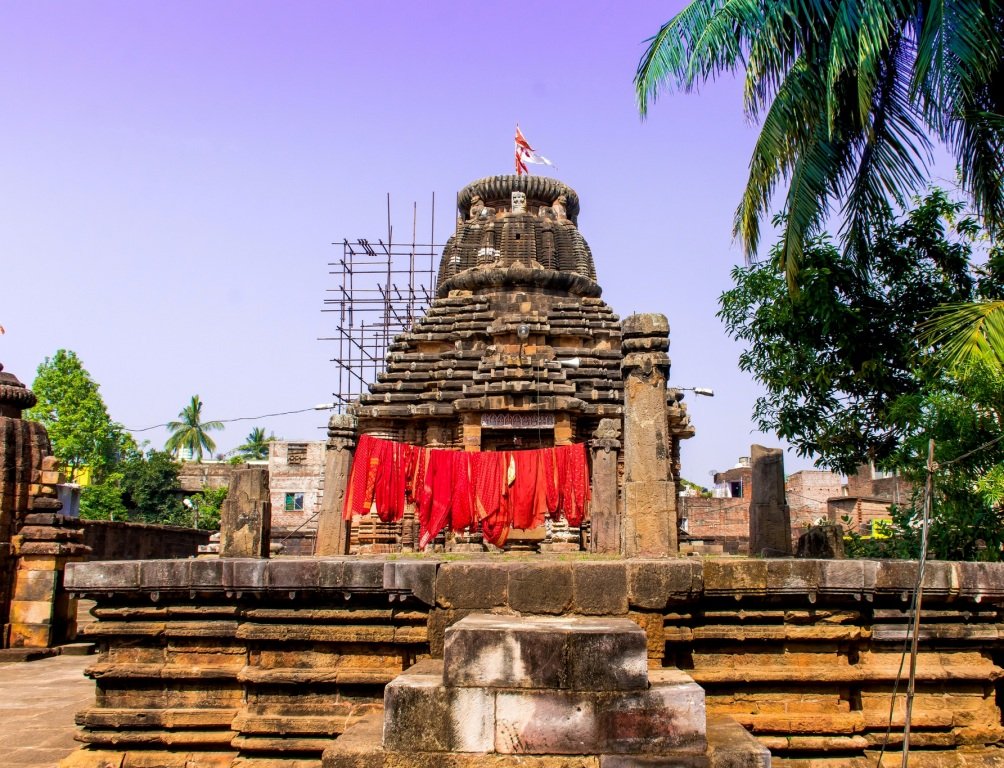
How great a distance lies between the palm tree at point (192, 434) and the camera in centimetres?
5759

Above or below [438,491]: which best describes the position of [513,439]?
above

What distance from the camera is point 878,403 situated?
1166cm

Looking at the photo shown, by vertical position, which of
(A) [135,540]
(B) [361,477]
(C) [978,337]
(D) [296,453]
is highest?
(D) [296,453]

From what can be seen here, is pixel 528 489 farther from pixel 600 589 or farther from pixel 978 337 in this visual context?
pixel 600 589

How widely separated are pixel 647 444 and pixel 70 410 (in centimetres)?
3397

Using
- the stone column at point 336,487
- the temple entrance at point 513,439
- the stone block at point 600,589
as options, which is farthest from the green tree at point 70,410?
the stone block at point 600,589

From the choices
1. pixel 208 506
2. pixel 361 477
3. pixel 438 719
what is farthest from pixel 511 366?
pixel 208 506

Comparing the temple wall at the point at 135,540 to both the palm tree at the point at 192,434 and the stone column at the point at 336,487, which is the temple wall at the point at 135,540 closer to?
the stone column at the point at 336,487

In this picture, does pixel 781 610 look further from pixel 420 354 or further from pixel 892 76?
pixel 420 354

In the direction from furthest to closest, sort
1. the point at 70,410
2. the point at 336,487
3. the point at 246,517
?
the point at 70,410
the point at 336,487
the point at 246,517

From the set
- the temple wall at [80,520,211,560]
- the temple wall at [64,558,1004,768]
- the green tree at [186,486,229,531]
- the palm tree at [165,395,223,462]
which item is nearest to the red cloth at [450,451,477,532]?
the temple wall at [64,558,1004,768]

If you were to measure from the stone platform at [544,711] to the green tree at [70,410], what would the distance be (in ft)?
112

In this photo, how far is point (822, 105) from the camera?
1013 centimetres

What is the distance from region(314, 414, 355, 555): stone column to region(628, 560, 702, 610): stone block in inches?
279
